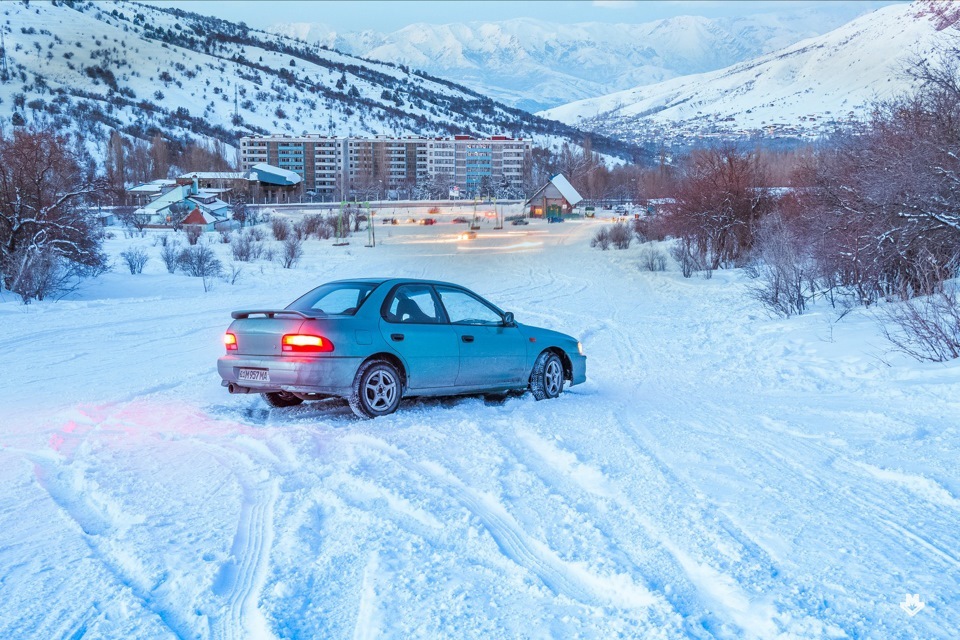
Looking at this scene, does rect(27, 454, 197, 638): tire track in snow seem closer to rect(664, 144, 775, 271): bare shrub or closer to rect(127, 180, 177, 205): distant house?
rect(664, 144, 775, 271): bare shrub

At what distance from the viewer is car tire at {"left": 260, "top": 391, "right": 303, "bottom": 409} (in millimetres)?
9203

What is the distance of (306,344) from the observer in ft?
26.7

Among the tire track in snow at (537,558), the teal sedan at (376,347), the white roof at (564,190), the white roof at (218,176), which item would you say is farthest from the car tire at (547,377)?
the white roof at (218,176)

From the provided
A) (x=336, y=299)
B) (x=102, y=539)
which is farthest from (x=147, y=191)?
(x=102, y=539)

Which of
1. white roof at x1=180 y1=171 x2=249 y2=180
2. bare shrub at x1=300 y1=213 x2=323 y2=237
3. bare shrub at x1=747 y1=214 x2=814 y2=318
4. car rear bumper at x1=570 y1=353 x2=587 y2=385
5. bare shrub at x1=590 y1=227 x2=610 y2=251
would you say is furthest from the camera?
white roof at x1=180 y1=171 x2=249 y2=180

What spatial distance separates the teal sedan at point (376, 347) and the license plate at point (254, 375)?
10 mm

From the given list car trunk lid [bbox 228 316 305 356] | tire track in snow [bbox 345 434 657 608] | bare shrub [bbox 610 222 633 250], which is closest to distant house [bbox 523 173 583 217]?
bare shrub [bbox 610 222 633 250]

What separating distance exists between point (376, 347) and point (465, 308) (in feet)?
5.19

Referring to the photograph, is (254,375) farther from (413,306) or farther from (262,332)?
(413,306)

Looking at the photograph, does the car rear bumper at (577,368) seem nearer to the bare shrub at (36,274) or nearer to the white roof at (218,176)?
the bare shrub at (36,274)

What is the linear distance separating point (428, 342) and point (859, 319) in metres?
10.3

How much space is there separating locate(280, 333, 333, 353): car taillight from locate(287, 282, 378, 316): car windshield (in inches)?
16.7

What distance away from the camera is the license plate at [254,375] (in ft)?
27.2

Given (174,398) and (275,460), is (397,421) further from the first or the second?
(174,398)
